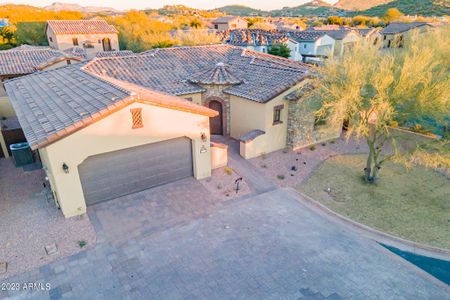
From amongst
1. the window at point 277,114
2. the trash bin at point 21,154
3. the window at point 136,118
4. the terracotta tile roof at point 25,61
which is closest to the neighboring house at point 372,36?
the window at point 277,114

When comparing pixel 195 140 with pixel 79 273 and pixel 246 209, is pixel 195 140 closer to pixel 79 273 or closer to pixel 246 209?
pixel 246 209

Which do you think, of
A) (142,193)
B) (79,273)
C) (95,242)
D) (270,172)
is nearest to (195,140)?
(142,193)

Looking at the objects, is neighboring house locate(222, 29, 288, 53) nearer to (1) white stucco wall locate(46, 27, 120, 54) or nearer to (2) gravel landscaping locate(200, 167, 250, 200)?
(1) white stucco wall locate(46, 27, 120, 54)

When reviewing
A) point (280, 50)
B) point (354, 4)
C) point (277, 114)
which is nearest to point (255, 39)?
point (280, 50)

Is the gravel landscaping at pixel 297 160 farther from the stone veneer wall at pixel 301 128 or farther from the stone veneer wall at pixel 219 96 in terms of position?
the stone veneer wall at pixel 219 96

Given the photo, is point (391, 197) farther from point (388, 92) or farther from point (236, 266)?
point (236, 266)

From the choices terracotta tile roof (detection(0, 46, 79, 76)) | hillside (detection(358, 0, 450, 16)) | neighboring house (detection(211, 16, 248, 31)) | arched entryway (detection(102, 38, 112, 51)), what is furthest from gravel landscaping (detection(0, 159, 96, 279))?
hillside (detection(358, 0, 450, 16))

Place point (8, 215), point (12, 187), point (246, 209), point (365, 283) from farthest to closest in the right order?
point (12, 187), point (246, 209), point (8, 215), point (365, 283)
